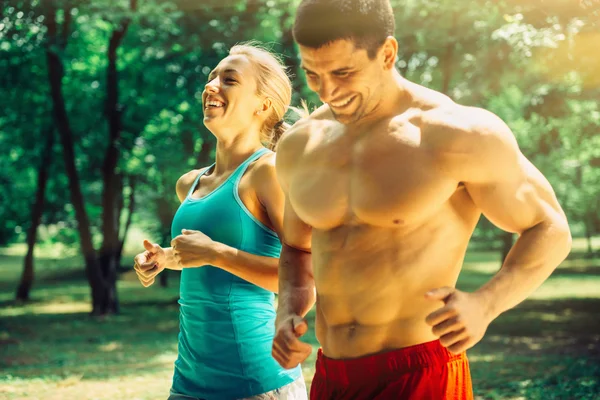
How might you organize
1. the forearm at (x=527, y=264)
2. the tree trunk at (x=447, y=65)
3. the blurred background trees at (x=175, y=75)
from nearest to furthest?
the forearm at (x=527, y=264), the blurred background trees at (x=175, y=75), the tree trunk at (x=447, y=65)

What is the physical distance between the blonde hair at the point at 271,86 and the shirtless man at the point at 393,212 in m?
1.20

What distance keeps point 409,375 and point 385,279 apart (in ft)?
0.85

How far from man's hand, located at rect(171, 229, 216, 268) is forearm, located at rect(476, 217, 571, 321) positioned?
4.02ft

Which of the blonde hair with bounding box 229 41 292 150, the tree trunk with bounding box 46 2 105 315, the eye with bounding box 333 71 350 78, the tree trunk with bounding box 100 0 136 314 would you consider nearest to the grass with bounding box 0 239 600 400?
the tree trunk with bounding box 100 0 136 314

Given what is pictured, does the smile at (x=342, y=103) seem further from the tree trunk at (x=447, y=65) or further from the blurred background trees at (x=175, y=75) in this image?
the tree trunk at (x=447, y=65)

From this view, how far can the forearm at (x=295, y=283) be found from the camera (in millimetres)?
2377

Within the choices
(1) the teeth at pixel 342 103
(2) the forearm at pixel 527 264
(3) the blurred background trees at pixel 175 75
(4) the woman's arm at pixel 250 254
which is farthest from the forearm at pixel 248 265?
(3) the blurred background trees at pixel 175 75

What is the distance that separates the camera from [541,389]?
830cm

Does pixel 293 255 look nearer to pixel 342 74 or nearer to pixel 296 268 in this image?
pixel 296 268

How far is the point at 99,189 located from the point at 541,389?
21035mm

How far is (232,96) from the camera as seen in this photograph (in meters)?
3.33

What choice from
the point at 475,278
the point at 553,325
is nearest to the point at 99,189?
the point at 475,278

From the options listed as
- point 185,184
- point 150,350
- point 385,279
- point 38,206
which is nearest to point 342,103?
point 385,279

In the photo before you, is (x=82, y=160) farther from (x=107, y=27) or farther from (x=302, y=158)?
(x=302, y=158)
